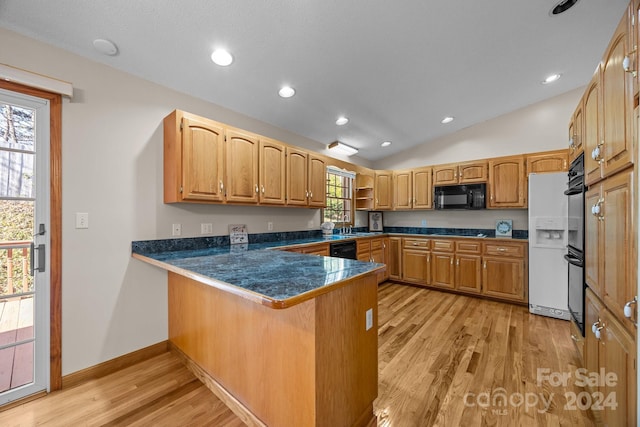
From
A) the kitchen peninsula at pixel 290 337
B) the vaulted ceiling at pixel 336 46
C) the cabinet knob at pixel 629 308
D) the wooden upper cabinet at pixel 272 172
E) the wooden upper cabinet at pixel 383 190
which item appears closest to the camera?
the cabinet knob at pixel 629 308

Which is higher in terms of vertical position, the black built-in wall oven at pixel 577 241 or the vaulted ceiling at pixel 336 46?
the vaulted ceiling at pixel 336 46

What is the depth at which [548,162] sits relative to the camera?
345cm

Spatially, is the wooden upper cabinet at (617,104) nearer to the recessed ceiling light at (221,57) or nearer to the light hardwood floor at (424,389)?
the light hardwood floor at (424,389)

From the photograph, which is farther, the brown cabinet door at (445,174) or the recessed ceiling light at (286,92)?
the brown cabinet door at (445,174)

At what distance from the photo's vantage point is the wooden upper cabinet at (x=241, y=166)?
2.52 meters

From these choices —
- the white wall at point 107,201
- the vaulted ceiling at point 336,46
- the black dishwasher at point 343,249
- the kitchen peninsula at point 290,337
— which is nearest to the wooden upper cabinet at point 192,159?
the white wall at point 107,201

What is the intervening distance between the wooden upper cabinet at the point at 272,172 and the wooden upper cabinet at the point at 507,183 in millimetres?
3141

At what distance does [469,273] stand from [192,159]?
396 cm

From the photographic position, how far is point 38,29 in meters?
1.69

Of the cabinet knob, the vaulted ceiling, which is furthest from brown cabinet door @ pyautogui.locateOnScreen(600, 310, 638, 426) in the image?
the vaulted ceiling

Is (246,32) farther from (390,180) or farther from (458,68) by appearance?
(390,180)

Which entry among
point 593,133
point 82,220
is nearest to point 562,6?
point 593,133

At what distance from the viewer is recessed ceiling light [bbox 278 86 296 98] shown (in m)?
2.61

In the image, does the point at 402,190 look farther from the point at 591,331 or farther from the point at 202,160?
the point at 202,160
